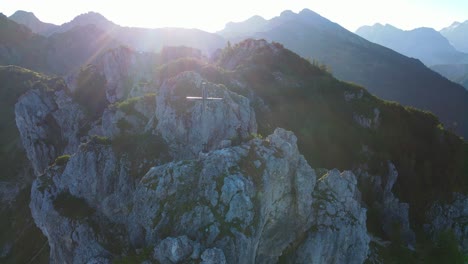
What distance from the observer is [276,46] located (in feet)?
320

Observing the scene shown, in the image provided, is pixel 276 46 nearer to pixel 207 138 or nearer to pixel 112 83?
pixel 112 83

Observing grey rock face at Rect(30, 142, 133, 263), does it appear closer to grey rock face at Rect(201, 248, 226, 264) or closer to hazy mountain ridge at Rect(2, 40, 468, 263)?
hazy mountain ridge at Rect(2, 40, 468, 263)

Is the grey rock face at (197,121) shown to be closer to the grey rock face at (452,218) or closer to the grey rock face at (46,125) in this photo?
the grey rock face at (46,125)

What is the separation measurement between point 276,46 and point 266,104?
37.5 m

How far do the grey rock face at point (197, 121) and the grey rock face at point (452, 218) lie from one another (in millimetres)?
44426

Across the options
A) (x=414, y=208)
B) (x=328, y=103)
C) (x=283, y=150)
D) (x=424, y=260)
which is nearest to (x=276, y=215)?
(x=283, y=150)

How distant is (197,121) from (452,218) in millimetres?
52934

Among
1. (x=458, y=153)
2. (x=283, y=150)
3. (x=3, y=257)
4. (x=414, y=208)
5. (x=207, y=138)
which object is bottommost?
(x=3, y=257)

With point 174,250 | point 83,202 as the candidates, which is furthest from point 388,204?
point 83,202

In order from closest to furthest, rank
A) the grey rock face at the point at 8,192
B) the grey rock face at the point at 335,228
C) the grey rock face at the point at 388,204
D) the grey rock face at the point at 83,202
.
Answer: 1. the grey rock face at the point at 335,228
2. the grey rock face at the point at 83,202
3. the grey rock face at the point at 388,204
4. the grey rock face at the point at 8,192

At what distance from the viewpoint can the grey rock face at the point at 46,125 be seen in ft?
226

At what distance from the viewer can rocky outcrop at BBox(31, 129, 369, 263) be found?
20.8 m

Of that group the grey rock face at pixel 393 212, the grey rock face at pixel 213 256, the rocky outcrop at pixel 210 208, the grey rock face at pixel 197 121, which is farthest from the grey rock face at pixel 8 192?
the grey rock face at pixel 393 212

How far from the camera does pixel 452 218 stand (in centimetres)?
5659
